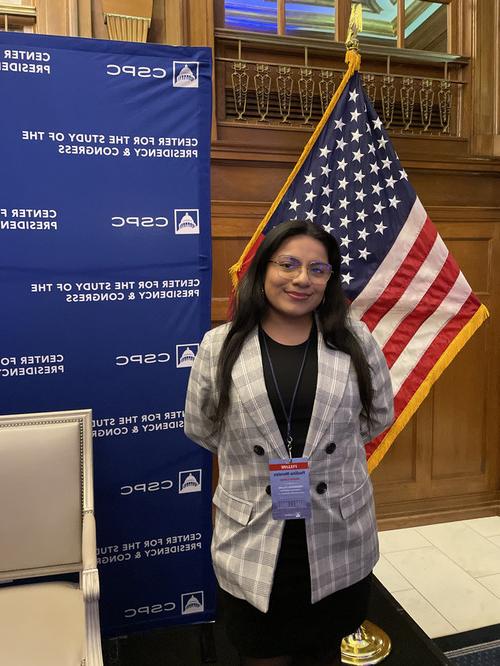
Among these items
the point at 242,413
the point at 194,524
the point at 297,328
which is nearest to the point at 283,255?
the point at 297,328

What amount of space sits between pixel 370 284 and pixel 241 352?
1067 mm

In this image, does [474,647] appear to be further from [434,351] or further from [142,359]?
[142,359]

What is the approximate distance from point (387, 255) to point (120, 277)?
1071mm

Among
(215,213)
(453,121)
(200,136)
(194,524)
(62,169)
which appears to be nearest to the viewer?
(62,169)

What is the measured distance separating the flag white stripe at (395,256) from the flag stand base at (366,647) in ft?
4.08

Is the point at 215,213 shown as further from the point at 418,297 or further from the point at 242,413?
the point at 242,413

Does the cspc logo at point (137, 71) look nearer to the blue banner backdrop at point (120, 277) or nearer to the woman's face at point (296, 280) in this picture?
the blue banner backdrop at point (120, 277)

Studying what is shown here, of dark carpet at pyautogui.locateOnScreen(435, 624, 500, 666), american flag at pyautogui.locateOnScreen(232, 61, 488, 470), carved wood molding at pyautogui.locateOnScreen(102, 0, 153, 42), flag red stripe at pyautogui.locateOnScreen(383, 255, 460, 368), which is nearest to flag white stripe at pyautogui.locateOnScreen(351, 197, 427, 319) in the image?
american flag at pyautogui.locateOnScreen(232, 61, 488, 470)

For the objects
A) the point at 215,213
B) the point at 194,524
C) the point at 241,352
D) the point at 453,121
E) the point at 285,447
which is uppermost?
the point at 453,121

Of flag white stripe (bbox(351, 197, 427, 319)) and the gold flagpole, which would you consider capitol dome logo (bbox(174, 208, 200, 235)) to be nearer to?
flag white stripe (bbox(351, 197, 427, 319))

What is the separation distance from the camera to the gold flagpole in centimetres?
198

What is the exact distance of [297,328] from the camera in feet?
4.42

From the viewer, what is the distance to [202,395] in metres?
1.37

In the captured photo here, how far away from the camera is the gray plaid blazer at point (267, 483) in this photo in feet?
4.11
